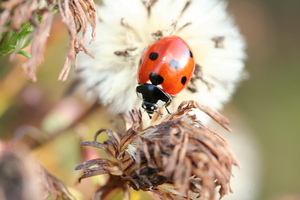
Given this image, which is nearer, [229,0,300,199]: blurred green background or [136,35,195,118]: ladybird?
[136,35,195,118]: ladybird

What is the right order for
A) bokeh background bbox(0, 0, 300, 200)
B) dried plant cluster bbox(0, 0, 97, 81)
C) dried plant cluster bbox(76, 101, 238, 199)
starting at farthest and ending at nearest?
bokeh background bbox(0, 0, 300, 200) < dried plant cluster bbox(76, 101, 238, 199) < dried plant cluster bbox(0, 0, 97, 81)

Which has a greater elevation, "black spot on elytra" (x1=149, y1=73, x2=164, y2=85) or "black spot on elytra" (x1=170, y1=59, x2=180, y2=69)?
"black spot on elytra" (x1=170, y1=59, x2=180, y2=69)

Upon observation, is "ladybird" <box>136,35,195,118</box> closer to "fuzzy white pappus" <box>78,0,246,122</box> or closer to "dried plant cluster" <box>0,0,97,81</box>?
"fuzzy white pappus" <box>78,0,246,122</box>

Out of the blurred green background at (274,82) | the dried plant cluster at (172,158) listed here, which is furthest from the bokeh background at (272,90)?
the dried plant cluster at (172,158)

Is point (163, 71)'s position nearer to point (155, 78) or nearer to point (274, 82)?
point (155, 78)

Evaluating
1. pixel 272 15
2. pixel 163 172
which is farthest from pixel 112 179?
pixel 272 15

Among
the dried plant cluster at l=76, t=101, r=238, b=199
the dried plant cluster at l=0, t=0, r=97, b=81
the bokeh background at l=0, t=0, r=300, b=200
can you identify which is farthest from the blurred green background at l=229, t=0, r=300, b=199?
the dried plant cluster at l=0, t=0, r=97, b=81
